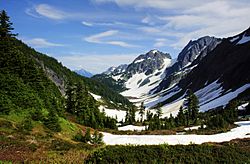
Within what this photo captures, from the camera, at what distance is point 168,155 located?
19984 mm

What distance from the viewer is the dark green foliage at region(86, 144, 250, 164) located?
1923 cm

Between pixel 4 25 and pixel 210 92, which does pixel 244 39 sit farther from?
pixel 4 25

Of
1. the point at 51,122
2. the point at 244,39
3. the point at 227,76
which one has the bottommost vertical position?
the point at 51,122

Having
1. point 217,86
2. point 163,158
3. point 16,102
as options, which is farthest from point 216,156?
point 217,86

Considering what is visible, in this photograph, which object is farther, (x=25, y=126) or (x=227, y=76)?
(x=227, y=76)

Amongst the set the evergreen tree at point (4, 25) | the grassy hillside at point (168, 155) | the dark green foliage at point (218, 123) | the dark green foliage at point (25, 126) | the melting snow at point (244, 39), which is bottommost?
the grassy hillside at point (168, 155)

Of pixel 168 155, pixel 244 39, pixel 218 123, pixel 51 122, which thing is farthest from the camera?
pixel 244 39

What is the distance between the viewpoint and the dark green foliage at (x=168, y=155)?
63.1 feet

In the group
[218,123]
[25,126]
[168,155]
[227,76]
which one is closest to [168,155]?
[168,155]

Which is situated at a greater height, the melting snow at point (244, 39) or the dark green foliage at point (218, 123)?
the melting snow at point (244, 39)

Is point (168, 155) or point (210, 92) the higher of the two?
point (210, 92)

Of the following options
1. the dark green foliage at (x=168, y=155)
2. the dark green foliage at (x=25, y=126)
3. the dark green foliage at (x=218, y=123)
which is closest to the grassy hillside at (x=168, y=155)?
the dark green foliage at (x=168, y=155)

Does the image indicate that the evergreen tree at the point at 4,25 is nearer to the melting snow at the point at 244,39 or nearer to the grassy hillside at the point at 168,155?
the grassy hillside at the point at 168,155

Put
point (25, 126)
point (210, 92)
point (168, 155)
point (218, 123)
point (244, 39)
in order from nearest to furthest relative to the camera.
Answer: point (168, 155) → point (25, 126) → point (218, 123) → point (210, 92) → point (244, 39)
